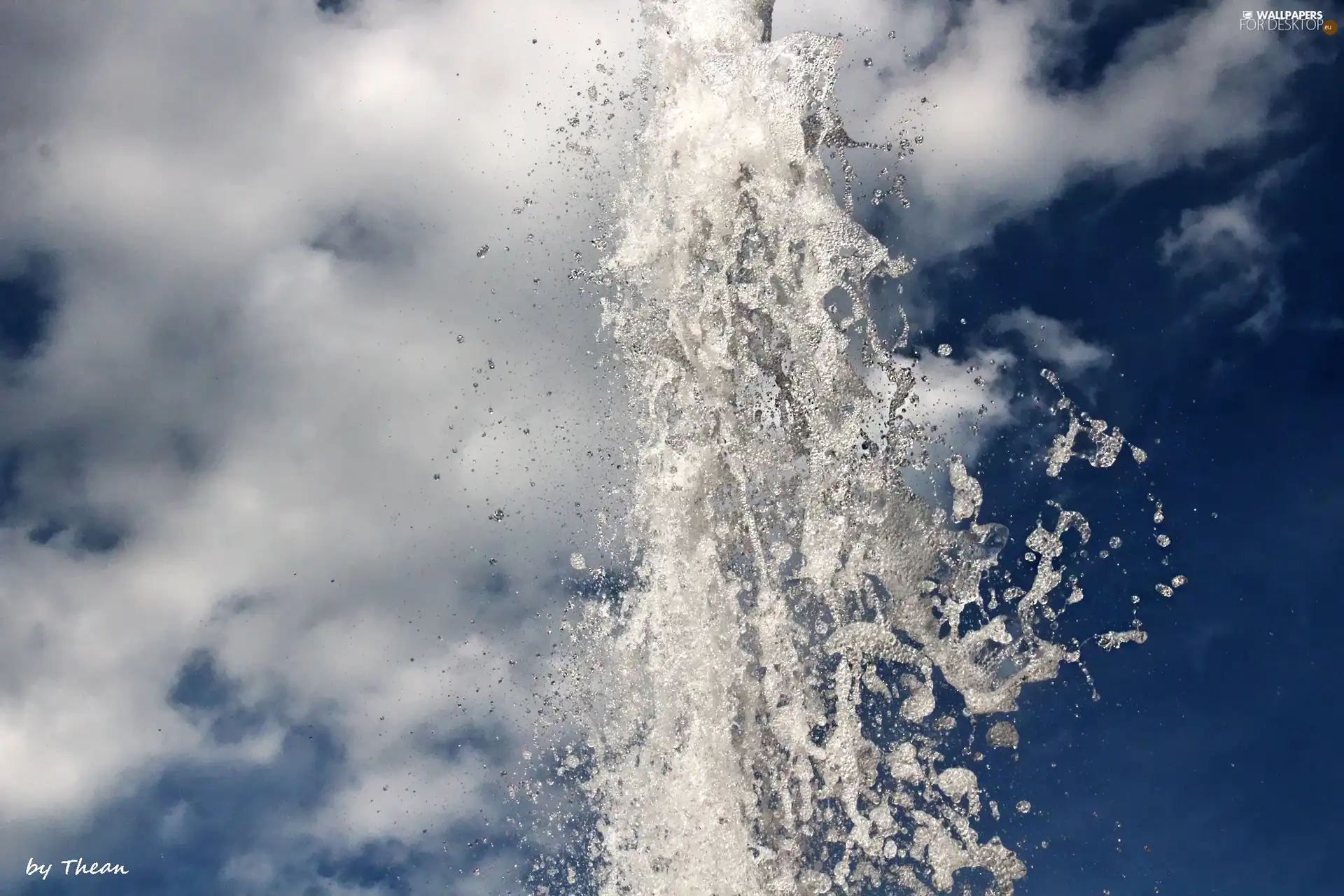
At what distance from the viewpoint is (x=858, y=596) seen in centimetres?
1880

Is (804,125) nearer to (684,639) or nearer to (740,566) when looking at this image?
(740,566)

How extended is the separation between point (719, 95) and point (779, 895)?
17.3m

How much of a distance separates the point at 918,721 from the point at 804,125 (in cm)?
1284

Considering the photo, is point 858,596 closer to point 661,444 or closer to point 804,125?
point 661,444

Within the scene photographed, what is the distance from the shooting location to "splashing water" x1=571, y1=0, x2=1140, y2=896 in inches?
725

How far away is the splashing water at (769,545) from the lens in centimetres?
1841

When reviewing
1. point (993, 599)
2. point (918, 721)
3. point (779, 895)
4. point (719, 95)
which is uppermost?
point (719, 95)

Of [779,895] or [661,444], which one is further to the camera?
[661,444]

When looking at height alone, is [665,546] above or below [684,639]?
above

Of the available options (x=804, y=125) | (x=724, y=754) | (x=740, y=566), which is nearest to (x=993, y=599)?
(x=740, y=566)

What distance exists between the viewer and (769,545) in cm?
1900

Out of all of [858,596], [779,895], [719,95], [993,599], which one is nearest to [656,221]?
[719,95]

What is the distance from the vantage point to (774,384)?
1947cm

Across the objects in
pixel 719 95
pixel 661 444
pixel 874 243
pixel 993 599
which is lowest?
pixel 993 599
